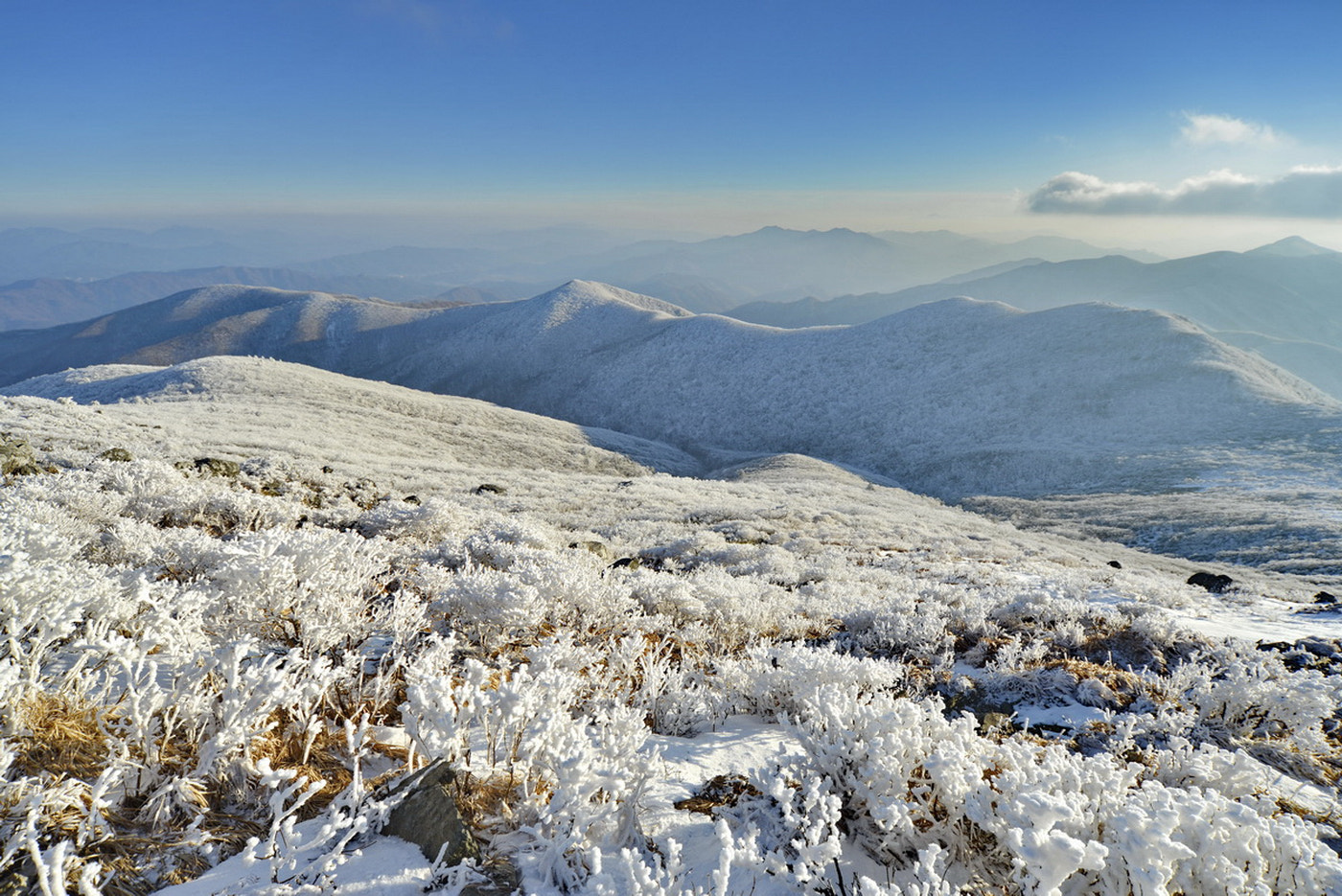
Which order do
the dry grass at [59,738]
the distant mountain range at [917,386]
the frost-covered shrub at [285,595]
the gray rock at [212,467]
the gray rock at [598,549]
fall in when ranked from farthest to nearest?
the distant mountain range at [917,386] → the gray rock at [212,467] → the gray rock at [598,549] → the frost-covered shrub at [285,595] → the dry grass at [59,738]

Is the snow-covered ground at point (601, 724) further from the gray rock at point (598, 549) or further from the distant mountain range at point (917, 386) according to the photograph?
the distant mountain range at point (917, 386)

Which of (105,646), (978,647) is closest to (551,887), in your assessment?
(105,646)

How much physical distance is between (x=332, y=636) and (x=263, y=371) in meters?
48.1

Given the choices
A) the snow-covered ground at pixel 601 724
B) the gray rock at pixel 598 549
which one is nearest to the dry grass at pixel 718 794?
the snow-covered ground at pixel 601 724

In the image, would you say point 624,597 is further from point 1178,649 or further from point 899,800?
point 1178,649

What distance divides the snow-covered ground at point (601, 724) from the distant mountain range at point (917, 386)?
40552 mm

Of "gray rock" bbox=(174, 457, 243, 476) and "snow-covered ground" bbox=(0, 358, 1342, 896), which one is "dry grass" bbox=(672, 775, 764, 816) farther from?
"gray rock" bbox=(174, 457, 243, 476)

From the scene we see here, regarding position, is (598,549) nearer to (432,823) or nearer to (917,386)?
(432,823)

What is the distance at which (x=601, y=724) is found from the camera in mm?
3604

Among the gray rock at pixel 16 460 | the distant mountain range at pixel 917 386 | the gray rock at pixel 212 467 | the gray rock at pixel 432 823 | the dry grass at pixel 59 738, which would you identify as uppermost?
the dry grass at pixel 59 738

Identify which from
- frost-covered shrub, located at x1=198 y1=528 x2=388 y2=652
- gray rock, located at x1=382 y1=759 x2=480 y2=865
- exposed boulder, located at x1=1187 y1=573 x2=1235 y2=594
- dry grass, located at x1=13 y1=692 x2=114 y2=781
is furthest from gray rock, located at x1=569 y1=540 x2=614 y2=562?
exposed boulder, located at x1=1187 y1=573 x2=1235 y2=594

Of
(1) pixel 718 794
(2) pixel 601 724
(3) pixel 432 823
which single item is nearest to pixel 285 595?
(2) pixel 601 724

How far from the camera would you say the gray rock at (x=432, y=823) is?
2477 millimetres

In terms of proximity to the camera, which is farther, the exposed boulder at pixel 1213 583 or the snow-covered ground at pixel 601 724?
the exposed boulder at pixel 1213 583
